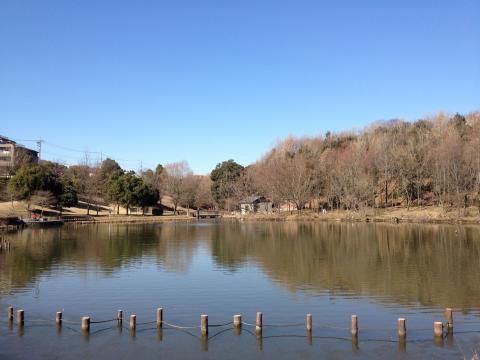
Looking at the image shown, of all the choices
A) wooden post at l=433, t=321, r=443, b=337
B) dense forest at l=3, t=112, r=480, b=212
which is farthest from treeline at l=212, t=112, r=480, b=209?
wooden post at l=433, t=321, r=443, b=337

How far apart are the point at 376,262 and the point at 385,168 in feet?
154

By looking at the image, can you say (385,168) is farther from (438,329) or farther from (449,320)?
(438,329)

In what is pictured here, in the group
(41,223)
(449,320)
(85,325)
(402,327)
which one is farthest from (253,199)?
(402,327)

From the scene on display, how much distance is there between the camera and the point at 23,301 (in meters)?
18.6

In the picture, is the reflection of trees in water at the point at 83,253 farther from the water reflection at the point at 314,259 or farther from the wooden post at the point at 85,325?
the wooden post at the point at 85,325

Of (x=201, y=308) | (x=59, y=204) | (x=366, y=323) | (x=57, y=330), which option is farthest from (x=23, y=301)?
(x=59, y=204)

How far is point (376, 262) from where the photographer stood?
91.7ft

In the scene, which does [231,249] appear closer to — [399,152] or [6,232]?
[6,232]

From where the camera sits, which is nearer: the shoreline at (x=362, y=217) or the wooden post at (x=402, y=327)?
the wooden post at (x=402, y=327)

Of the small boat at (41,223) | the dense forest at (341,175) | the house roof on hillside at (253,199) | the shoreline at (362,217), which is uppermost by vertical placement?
the dense forest at (341,175)

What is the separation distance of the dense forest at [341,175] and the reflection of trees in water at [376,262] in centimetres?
2053

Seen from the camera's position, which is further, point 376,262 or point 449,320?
point 376,262

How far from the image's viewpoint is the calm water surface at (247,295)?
12898 millimetres

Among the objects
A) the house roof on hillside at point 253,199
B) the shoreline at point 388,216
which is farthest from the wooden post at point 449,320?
the house roof on hillside at point 253,199
